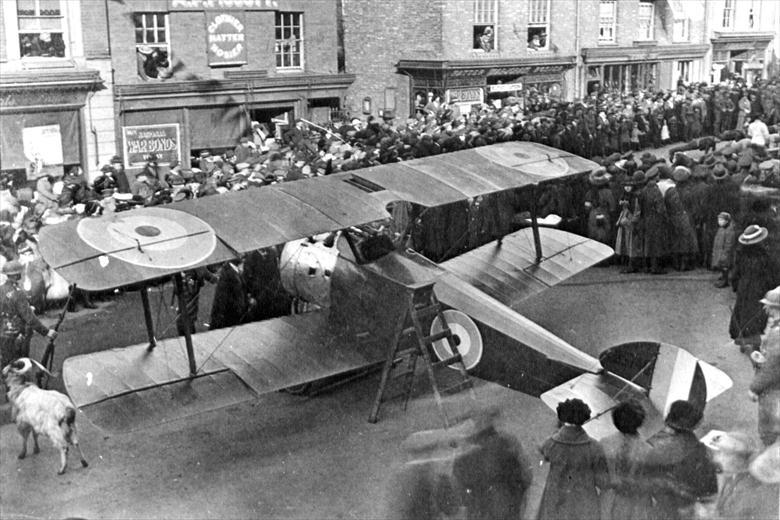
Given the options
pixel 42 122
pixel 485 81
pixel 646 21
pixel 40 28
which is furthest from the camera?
pixel 646 21

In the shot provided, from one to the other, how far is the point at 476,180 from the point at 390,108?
58.6 ft

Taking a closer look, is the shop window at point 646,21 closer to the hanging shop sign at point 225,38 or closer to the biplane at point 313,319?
the hanging shop sign at point 225,38

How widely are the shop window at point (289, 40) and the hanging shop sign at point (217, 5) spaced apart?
122cm

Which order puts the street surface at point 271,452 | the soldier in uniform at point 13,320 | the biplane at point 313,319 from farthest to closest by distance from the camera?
the soldier in uniform at point 13,320 → the street surface at point 271,452 → the biplane at point 313,319

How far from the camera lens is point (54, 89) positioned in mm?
19047

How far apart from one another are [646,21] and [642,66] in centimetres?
166

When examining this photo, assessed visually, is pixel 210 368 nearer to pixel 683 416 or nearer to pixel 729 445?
pixel 683 416

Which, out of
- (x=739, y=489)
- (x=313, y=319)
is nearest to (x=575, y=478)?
(x=739, y=489)

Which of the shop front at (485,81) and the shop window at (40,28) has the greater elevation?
the shop window at (40,28)

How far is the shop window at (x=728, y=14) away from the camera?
29.0 metres

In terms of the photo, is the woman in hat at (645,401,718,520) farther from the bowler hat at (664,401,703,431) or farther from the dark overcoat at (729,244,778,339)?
the dark overcoat at (729,244,778,339)

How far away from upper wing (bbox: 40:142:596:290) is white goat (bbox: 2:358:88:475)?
4.57 feet

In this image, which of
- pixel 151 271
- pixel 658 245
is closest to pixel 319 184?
pixel 151 271

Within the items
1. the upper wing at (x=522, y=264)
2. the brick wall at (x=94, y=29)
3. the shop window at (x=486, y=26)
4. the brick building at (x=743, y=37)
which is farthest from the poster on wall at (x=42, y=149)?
the brick building at (x=743, y=37)
